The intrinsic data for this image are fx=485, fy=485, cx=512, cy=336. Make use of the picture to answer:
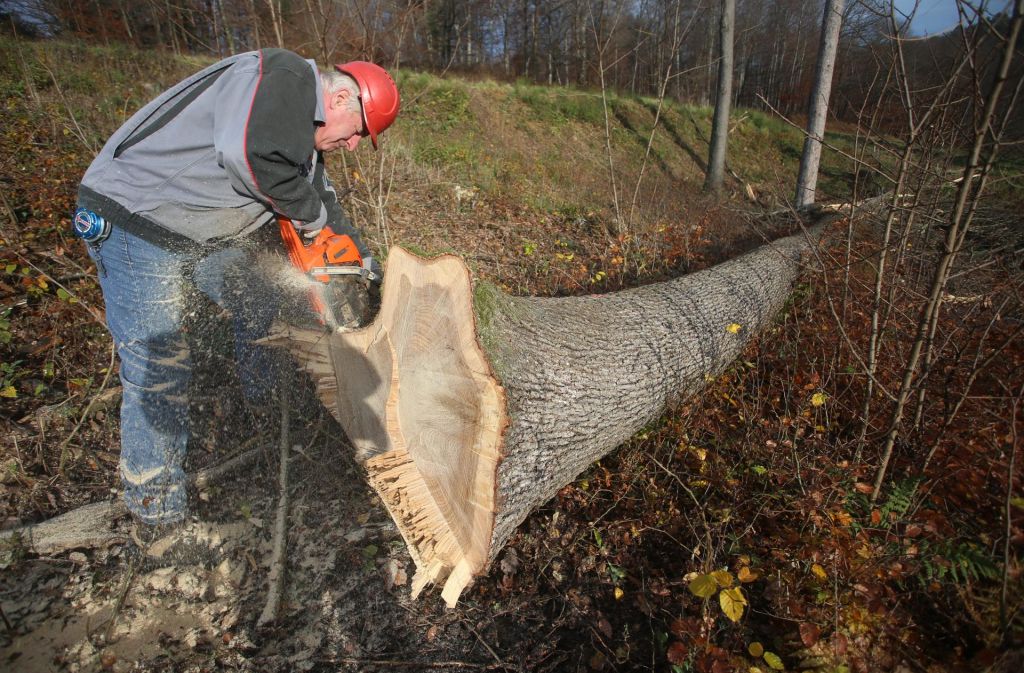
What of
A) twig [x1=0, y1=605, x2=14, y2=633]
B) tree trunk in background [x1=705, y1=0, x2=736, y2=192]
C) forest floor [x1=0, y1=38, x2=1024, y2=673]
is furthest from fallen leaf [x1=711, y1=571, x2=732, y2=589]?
tree trunk in background [x1=705, y1=0, x2=736, y2=192]

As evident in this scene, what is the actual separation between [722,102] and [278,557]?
10528 millimetres

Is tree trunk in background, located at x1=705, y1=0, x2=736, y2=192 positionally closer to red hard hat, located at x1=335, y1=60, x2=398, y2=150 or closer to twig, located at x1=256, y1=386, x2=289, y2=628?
red hard hat, located at x1=335, y1=60, x2=398, y2=150

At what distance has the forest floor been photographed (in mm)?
1736

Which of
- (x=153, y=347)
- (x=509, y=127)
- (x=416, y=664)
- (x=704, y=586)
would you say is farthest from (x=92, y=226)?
(x=509, y=127)

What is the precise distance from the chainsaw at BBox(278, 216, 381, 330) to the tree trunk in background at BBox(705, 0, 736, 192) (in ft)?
28.7

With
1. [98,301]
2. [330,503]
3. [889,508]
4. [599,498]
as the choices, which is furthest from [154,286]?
[889,508]

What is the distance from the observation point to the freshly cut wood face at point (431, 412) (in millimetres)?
1749

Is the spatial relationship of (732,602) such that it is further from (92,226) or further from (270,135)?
(92,226)

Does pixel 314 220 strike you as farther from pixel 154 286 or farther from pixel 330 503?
pixel 330 503

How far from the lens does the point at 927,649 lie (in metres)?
1.64

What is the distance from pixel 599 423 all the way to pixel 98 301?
3629 millimetres

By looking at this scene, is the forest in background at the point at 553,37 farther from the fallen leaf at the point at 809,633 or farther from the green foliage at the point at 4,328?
the fallen leaf at the point at 809,633

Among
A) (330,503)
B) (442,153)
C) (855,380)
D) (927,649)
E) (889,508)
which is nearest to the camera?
(927,649)

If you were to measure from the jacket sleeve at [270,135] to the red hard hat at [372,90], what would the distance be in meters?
0.22
